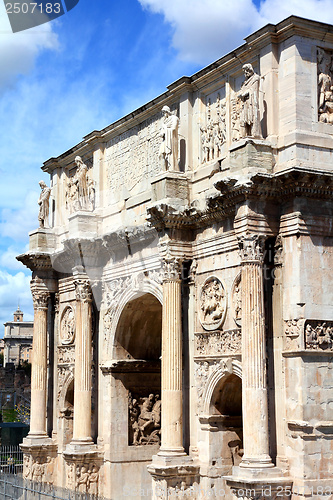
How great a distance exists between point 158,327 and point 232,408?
16.4 feet

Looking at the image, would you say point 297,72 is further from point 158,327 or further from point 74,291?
point 74,291

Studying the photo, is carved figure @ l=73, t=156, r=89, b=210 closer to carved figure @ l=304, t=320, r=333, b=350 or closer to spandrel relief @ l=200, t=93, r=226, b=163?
spandrel relief @ l=200, t=93, r=226, b=163

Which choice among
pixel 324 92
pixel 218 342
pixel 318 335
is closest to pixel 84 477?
pixel 218 342

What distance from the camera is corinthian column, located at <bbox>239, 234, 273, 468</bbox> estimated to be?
53.4 feet

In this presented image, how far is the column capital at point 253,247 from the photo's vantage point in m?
16.8

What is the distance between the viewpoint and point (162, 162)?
784 inches

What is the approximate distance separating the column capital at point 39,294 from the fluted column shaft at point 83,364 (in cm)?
276

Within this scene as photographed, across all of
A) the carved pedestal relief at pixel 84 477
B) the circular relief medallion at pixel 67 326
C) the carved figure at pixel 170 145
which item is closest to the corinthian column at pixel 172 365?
the carved figure at pixel 170 145

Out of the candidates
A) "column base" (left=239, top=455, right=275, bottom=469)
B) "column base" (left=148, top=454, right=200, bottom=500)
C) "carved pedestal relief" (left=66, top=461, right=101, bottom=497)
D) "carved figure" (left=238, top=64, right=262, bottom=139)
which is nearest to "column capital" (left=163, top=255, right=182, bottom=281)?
"carved figure" (left=238, top=64, right=262, bottom=139)

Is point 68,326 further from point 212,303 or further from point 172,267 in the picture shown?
point 212,303

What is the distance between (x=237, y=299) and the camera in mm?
17953

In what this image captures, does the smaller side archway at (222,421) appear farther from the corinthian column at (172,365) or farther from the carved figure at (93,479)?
the carved figure at (93,479)

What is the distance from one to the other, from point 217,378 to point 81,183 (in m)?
8.50

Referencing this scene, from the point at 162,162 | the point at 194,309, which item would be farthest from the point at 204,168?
the point at 194,309
